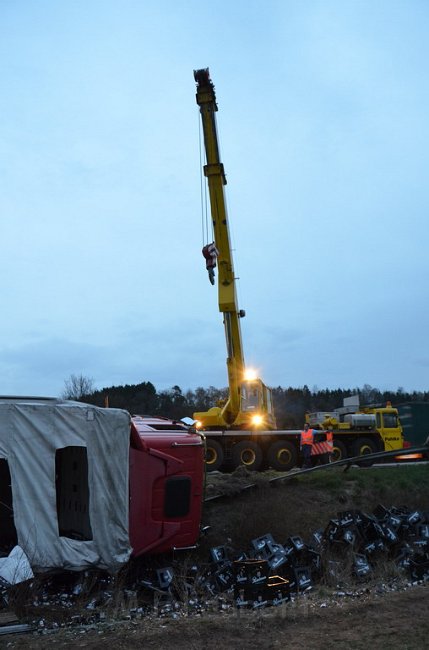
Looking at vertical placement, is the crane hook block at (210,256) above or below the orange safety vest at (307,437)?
above

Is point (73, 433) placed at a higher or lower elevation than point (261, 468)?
higher

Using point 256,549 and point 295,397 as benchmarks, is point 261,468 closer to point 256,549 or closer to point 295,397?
point 256,549

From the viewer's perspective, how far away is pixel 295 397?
237ft

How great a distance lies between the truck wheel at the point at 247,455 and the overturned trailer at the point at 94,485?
403 inches

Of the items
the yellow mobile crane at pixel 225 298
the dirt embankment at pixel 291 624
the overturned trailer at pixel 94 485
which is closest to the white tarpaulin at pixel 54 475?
the overturned trailer at pixel 94 485

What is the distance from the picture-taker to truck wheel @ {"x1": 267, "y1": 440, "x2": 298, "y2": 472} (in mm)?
19000

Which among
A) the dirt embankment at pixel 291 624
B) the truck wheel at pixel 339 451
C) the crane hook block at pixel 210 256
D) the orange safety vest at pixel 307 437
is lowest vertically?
the dirt embankment at pixel 291 624

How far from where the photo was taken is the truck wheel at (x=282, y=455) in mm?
19000

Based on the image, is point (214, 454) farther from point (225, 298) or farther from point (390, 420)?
point (390, 420)

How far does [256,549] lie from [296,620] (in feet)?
8.98

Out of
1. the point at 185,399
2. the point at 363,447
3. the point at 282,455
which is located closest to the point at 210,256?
the point at 282,455

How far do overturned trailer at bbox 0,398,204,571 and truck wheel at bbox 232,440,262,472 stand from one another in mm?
10225

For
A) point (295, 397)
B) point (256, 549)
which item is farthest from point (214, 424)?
point (295, 397)

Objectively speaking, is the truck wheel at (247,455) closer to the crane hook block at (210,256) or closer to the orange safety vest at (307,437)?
the orange safety vest at (307,437)
